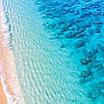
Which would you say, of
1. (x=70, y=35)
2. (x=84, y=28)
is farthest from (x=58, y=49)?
(x=84, y=28)

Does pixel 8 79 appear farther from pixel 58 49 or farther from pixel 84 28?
pixel 84 28

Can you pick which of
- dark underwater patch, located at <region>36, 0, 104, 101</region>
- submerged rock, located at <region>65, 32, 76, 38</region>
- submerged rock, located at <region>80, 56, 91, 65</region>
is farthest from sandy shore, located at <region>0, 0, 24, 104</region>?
submerged rock, located at <region>65, 32, 76, 38</region>

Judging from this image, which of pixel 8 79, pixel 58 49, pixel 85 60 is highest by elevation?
pixel 8 79

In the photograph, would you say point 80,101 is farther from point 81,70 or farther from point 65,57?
point 65,57

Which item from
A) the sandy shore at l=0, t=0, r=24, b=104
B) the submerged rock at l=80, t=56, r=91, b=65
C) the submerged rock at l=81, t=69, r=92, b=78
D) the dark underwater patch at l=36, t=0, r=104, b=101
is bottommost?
the dark underwater patch at l=36, t=0, r=104, b=101

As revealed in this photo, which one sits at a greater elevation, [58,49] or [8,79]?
[8,79]

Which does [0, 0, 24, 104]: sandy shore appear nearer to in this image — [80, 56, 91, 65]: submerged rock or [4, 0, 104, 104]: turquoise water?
[4, 0, 104, 104]: turquoise water

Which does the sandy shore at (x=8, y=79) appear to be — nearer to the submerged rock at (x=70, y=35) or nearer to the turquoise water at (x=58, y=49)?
the turquoise water at (x=58, y=49)
